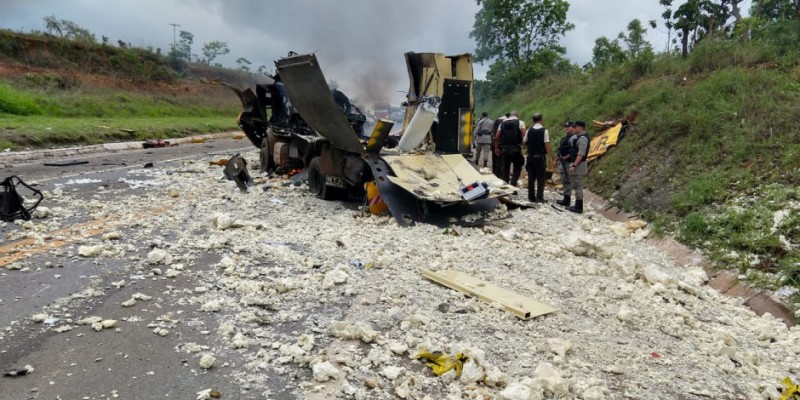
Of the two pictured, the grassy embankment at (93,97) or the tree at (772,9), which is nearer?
the tree at (772,9)

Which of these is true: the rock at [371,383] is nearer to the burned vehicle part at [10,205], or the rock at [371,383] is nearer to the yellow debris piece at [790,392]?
the yellow debris piece at [790,392]

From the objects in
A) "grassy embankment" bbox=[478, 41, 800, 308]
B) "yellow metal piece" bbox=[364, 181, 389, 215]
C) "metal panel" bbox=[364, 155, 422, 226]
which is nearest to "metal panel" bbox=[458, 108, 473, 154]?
"metal panel" bbox=[364, 155, 422, 226]

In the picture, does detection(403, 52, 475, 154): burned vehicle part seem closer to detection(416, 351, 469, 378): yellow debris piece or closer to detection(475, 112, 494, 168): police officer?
detection(475, 112, 494, 168): police officer

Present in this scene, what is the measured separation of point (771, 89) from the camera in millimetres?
8062

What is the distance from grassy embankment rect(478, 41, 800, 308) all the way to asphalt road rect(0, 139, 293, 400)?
4544mm

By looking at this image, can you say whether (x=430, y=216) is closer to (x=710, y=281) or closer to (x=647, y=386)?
(x=710, y=281)

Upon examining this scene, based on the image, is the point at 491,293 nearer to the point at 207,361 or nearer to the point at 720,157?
the point at 207,361

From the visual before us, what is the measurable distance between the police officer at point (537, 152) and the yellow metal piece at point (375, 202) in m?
2.89

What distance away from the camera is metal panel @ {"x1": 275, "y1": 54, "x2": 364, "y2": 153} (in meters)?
7.02

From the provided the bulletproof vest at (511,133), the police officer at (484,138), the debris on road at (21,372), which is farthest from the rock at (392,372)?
the police officer at (484,138)

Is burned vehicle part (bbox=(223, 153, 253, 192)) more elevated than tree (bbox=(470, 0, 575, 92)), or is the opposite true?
tree (bbox=(470, 0, 575, 92))

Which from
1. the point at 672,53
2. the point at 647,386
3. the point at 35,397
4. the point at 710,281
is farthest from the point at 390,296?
the point at 672,53

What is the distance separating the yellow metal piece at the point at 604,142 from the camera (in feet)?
34.7

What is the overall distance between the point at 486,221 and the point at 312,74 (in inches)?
116
